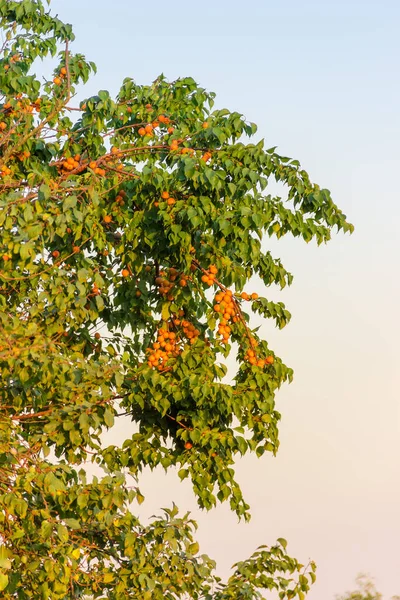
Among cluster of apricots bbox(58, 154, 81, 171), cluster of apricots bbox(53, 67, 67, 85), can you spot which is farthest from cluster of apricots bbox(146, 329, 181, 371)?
cluster of apricots bbox(53, 67, 67, 85)

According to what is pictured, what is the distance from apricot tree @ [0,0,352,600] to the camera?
859 cm

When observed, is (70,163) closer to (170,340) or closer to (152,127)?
(152,127)

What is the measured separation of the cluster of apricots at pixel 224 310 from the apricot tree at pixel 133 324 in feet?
0.08

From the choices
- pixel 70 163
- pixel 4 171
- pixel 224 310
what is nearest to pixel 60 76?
pixel 70 163

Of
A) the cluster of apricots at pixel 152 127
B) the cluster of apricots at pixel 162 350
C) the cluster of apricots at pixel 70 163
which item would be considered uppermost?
the cluster of apricots at pixel 152 127

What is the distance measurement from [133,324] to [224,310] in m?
1.20

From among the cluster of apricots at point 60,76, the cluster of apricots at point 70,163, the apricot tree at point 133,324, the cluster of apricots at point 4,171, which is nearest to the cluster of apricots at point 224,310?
the apricot tree at point 133,324

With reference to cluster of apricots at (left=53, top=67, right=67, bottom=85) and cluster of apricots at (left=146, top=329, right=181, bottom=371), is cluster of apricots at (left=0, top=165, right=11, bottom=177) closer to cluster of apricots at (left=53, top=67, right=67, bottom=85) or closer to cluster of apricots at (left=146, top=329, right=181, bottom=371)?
cluster of apricots at (left=53, top=67, right=67, bottom=85)

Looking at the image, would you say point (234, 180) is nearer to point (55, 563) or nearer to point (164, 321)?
point (164, 321)

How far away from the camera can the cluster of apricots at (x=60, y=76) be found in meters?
11.7

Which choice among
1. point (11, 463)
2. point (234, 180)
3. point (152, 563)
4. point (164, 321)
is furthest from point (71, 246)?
point (152, 563)

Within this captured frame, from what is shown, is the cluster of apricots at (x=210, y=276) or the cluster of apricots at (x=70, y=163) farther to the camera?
the cluster of apricots at (x=70, y=163)

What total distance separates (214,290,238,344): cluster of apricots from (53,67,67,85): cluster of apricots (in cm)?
350

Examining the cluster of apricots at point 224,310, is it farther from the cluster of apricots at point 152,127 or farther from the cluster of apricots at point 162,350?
the cluster of apricots at point 152,127
